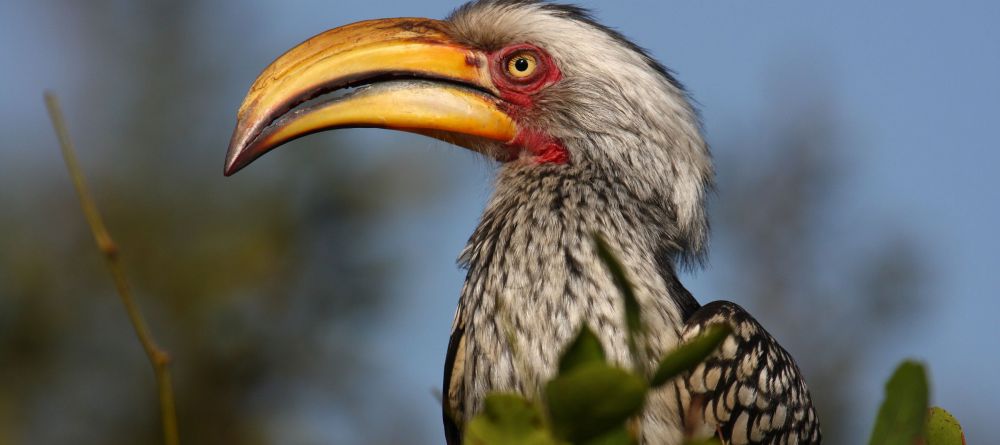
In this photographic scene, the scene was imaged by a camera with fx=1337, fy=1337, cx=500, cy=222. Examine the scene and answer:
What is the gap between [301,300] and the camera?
26.0ft

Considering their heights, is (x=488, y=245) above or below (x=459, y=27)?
below

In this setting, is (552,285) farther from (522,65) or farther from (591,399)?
(591,399)

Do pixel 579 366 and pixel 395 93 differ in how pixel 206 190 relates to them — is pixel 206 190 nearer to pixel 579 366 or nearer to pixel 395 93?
pixel 395 93

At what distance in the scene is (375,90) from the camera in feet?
12.3

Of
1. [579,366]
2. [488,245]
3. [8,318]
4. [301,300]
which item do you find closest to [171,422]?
[579,366]

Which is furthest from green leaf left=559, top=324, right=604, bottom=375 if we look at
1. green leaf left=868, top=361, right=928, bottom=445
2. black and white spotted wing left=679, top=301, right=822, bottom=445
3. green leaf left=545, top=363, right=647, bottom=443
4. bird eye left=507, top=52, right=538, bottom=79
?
bird eye left=507, top=52, right=538, bottom=79

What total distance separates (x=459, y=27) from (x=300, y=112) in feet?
2.41

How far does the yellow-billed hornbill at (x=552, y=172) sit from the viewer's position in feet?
10.8

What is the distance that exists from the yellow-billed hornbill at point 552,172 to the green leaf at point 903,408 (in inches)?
61.7

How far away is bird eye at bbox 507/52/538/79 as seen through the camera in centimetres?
411

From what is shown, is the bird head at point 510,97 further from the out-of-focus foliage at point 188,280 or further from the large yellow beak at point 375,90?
the out-of-focus foliage at point 188,280

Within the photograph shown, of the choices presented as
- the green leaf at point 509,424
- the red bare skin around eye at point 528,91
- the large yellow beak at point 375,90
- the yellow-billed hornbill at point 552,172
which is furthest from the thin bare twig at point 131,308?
the red bare skin around eye at point 528,91

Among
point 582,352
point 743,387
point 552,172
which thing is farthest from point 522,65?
point 582,352

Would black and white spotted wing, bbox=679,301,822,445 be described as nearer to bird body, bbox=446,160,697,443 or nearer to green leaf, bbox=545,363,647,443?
bird body, bbox=446,160,697,443
